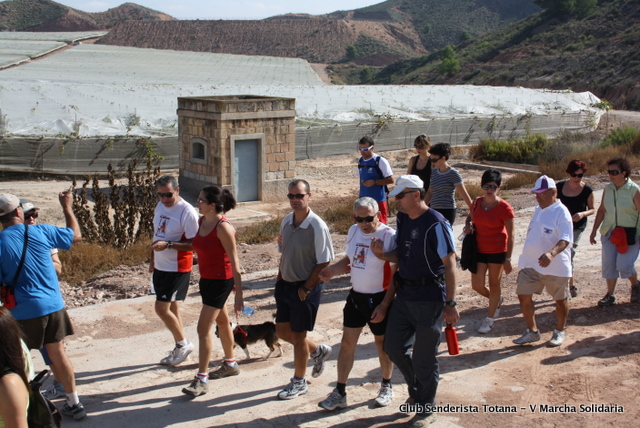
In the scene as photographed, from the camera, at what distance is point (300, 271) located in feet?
16.5

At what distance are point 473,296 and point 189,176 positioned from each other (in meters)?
11.9

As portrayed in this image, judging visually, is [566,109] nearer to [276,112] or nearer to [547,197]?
[276,112]

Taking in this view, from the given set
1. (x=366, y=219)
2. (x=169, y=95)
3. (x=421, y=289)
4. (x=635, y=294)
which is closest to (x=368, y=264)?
(x=366, y=219)

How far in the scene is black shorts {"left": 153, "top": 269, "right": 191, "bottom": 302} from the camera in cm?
568

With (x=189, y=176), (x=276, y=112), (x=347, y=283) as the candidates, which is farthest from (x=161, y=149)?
(x=347, y=283)

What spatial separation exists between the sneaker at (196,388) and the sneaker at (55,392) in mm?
918

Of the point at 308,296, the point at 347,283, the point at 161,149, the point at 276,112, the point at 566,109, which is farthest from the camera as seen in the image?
the point at 566,109

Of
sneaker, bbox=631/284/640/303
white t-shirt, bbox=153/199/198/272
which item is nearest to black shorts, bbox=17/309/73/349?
white t-shirt, bbox=153/199/198/272

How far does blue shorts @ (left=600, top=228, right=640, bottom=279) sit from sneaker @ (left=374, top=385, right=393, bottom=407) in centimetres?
323

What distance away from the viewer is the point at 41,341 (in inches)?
181

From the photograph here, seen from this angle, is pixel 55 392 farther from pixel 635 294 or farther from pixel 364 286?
pixel 635 294

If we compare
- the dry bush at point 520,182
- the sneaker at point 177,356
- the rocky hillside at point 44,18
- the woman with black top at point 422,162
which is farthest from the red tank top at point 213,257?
the rocky hillside at point 44,18

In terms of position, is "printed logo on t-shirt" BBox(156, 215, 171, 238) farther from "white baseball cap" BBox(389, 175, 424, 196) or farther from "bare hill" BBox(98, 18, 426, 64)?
"bare hill" BBox(98, 18, 426, 64)

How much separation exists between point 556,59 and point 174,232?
57401 mm
